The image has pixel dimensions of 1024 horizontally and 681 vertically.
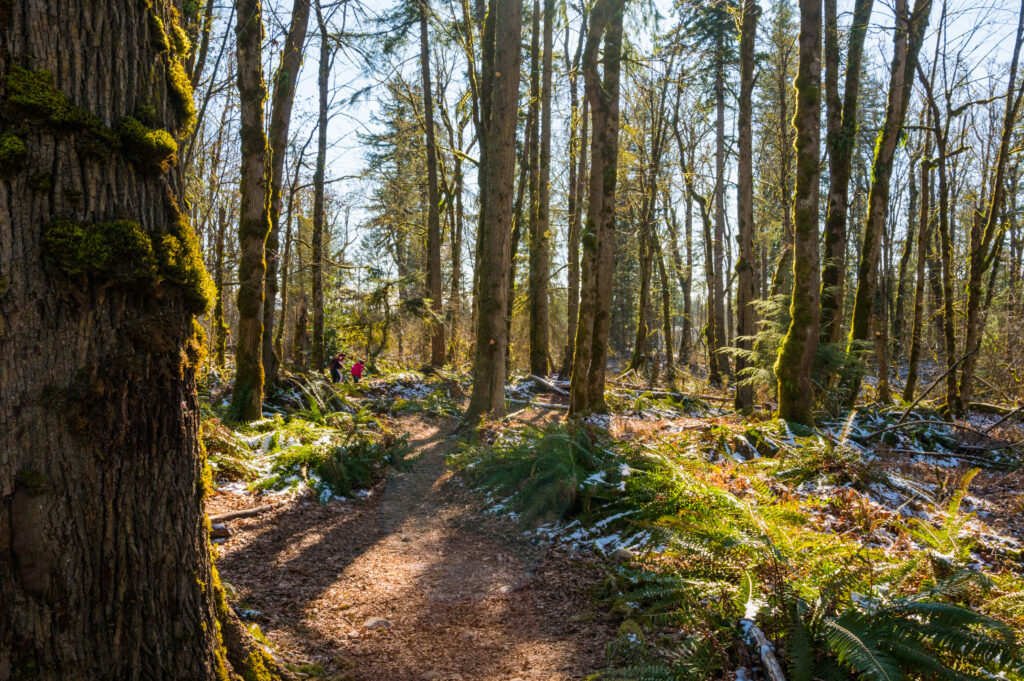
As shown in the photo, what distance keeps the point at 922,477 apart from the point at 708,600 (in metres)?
4.88

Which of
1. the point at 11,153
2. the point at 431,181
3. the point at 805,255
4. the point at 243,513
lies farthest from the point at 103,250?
the point at 431,181

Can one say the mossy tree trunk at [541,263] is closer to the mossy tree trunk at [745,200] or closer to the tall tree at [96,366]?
the mossy tree trunk at [745,200]

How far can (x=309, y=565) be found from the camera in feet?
14.0

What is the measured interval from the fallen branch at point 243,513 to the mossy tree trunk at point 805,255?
280 inches

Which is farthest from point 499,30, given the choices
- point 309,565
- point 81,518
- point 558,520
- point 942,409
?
point 942,409

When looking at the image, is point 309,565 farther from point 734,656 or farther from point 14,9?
point 14,9

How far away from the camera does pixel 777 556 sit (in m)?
2.98

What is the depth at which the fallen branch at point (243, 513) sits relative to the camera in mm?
4648

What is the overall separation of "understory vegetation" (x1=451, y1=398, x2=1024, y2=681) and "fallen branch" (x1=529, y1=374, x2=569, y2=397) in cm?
743

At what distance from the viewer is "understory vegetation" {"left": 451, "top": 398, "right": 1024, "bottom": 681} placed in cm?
231

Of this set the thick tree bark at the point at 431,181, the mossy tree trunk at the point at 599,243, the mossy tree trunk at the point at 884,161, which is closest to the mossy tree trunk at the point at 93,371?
the mossy tree trunk at the point at 599,243

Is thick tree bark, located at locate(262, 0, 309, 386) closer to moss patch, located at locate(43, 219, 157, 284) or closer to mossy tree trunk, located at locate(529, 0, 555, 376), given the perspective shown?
moss patch, located at locate(43, 219, 157, 284)

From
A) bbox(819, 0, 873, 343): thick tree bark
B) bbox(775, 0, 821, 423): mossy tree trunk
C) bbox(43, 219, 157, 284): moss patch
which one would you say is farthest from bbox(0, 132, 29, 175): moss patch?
bbox(819, 0, 873, 343): thick tree bark

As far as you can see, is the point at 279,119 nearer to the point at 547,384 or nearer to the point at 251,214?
the point at 251,214
